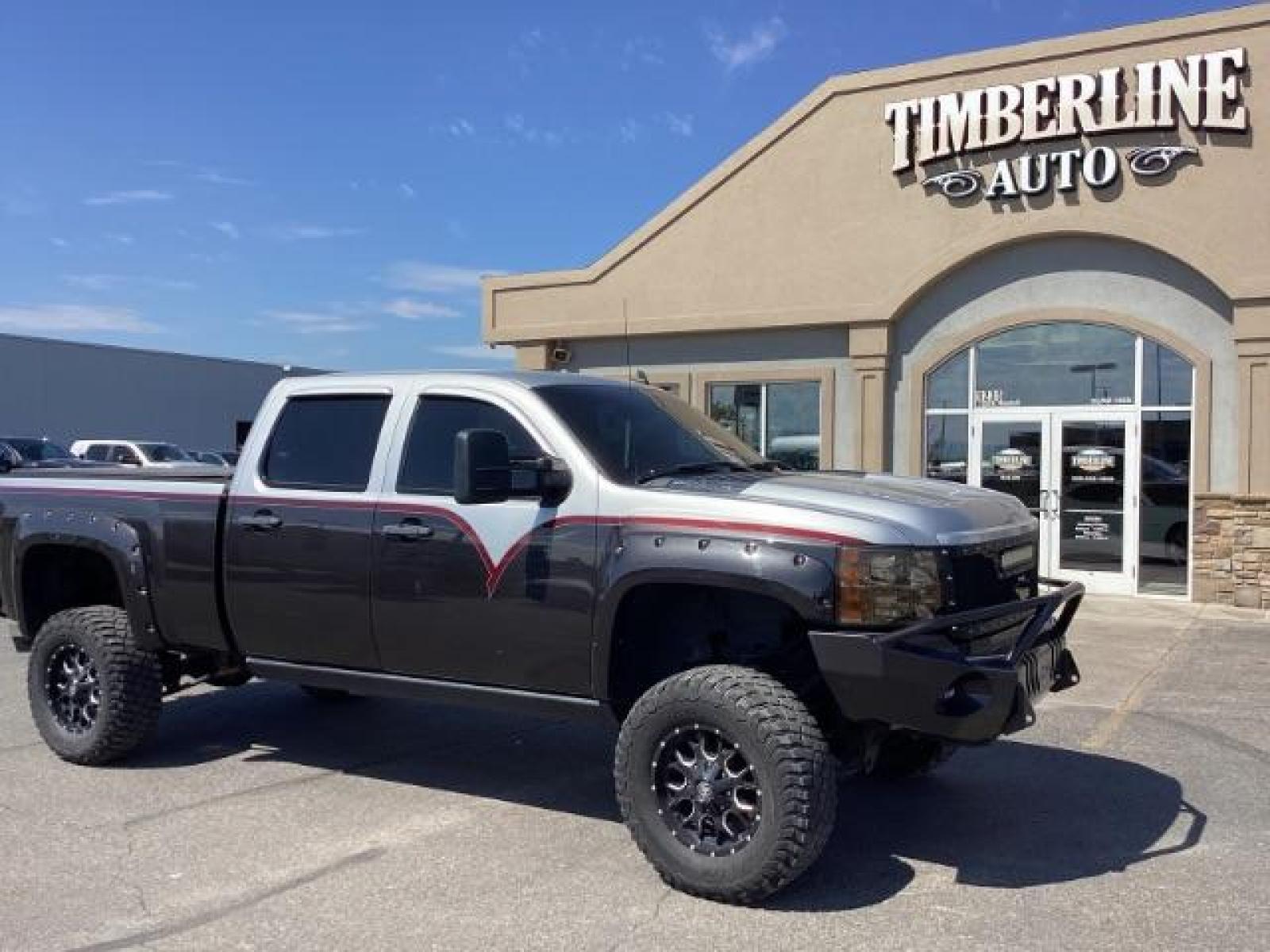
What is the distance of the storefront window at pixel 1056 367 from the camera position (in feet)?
44.1

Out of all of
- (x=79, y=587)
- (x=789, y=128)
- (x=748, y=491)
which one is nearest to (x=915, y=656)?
(x=748, y=491)

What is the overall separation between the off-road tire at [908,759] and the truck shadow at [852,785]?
59 mm

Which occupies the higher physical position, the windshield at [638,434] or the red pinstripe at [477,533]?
the windshield at [638,434]

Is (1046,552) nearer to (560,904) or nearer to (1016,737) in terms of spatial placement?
(1016,737)

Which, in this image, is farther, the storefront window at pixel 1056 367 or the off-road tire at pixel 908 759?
the storefront window at pixel 1056 367

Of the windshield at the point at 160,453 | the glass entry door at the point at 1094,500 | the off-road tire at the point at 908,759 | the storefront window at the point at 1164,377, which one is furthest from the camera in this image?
the windshield at the point at 160,453

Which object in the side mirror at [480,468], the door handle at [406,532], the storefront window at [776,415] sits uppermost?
the storefront window at [776,415]

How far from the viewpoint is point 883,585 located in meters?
4.27

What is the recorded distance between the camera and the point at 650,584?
15.5 feet

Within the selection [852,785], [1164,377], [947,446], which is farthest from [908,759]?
[947,446]

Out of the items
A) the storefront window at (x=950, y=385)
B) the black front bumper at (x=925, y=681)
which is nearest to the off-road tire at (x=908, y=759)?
the black front bumper at (x=925, y=681)

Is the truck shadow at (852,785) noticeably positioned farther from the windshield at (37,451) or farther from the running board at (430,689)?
the windshield at (37,451)

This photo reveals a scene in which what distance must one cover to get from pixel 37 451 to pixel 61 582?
2314 centimetres

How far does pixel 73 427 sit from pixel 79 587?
41.9 metres
